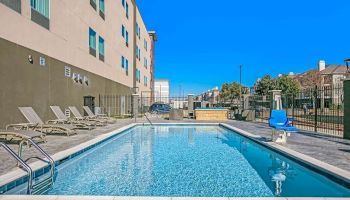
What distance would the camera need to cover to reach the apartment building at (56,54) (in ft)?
33.9

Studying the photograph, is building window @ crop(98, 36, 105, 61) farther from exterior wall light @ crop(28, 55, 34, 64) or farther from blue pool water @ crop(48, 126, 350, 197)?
blue pool water @ crop(48, 126, 350, 197)

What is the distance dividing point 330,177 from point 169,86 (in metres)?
75.4

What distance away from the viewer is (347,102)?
393 inches

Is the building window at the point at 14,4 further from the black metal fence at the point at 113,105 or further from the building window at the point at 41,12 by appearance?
the black metal fence at the point at 113,105

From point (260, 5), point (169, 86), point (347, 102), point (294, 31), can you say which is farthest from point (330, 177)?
point (169, 86)

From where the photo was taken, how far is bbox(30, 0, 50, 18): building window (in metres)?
12.1

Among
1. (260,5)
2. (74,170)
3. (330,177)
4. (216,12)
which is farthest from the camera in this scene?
(216,12)

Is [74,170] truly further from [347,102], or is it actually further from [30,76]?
[347,102]

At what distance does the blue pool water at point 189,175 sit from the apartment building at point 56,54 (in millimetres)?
4363

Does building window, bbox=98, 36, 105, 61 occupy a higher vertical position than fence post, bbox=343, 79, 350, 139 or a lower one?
higher

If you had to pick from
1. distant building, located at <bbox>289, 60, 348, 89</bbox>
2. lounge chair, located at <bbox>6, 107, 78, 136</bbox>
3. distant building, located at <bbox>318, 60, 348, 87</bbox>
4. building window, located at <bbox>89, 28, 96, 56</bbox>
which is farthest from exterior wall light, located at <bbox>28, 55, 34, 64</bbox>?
distant building, located at <bbox>318, 60, 348, 87</bbox>

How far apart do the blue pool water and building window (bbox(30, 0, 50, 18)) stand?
681 cm

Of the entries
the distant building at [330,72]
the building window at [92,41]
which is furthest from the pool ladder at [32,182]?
the distant building at [330,72]

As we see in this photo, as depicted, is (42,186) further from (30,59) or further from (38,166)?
(30,59)
